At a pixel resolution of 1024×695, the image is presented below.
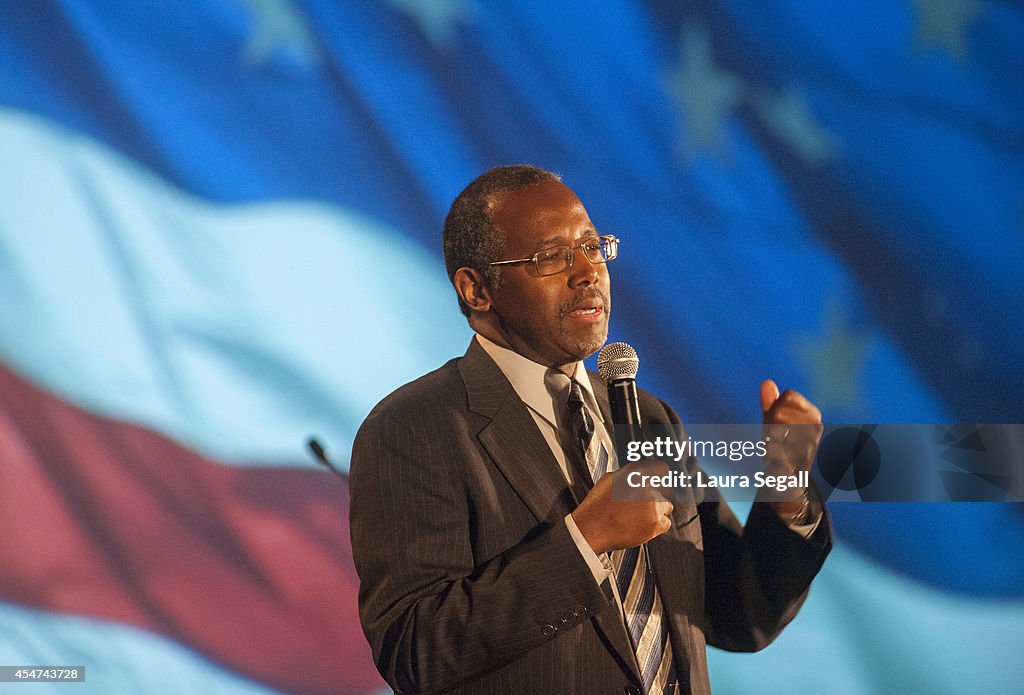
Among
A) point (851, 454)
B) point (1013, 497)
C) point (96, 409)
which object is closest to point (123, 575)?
point (96, 409)

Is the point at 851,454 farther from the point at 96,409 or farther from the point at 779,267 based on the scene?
the point at 96,409

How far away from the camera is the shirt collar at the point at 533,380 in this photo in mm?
1850

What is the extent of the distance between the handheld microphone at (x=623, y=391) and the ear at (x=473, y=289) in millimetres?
276

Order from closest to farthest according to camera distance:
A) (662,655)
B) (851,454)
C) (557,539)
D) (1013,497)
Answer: (557,539)
(662,655)
(851,454)
(1013,497)

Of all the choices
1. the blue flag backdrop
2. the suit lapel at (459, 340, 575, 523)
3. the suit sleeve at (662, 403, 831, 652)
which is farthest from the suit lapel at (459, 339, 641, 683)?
the blue flag backdrop

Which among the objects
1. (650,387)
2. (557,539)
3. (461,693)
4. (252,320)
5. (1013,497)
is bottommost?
(461,693)

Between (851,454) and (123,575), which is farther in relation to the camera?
(123,575)

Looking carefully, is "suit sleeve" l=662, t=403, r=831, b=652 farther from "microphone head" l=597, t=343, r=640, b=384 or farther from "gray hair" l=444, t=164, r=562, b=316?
"gray hair" l=444, t=164, r=562, b=316

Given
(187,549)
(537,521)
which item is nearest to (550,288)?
(537,521)

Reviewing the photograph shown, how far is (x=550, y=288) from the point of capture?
6.07 feet

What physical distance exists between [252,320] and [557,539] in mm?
1691

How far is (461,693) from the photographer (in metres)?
1.68

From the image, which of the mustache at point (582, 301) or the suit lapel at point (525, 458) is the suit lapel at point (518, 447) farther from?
the mustache at point (582, 301)

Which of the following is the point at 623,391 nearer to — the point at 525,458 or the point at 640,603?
the point at 525,458
